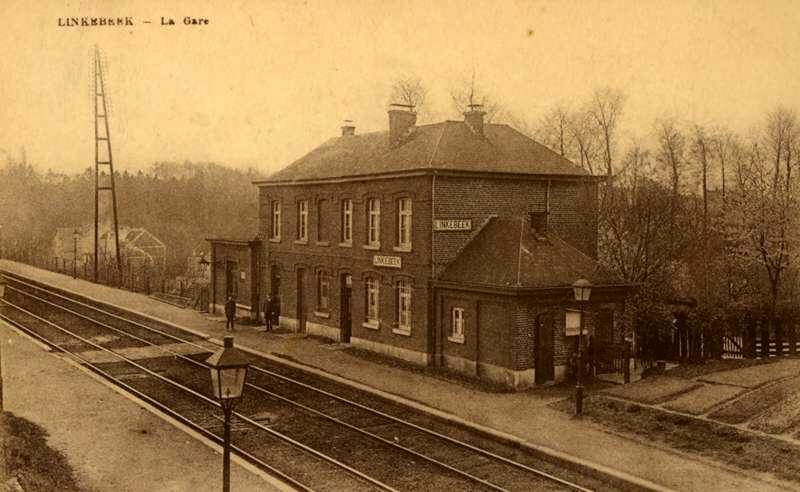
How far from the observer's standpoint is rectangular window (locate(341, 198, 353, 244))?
25.3 meters

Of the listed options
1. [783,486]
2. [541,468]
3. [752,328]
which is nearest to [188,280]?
[752,328]

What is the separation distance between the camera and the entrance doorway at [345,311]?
84.1 feet

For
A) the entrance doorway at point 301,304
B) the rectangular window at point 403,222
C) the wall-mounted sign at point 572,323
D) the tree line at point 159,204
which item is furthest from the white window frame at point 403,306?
the tree line at point 159,204

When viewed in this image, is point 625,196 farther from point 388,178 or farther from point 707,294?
point 388,178

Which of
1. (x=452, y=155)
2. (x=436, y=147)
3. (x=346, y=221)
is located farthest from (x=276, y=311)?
(x=452, y=155)

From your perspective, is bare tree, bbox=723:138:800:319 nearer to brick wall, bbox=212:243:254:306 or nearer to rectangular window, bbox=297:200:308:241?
rectangular window, bbox=297:200:308:241

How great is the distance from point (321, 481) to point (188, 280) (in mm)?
38162

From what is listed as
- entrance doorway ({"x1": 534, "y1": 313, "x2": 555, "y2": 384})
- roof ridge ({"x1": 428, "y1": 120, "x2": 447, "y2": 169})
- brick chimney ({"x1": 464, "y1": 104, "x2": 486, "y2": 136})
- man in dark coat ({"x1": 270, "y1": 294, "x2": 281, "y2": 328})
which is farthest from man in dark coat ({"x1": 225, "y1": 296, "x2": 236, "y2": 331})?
entrance doorway ({"x1": 534, "y1": 313, "x2": 555, "y2": 384})

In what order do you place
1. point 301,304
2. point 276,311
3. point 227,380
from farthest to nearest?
point 276,311, point 301,304, point 227,380

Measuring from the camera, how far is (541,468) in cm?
1277

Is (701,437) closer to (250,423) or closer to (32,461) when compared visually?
(250,423)

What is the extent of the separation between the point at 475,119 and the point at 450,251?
5.26m

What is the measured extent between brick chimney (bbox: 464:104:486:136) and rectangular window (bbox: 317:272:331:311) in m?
7.67

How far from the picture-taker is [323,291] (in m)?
27.1
